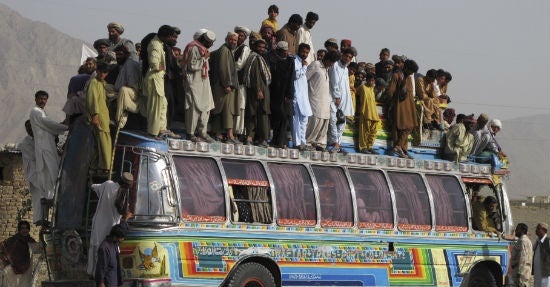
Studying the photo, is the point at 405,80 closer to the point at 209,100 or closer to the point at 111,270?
the point at 209,100

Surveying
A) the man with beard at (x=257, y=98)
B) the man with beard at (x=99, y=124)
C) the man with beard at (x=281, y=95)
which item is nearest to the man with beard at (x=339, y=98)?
the man with beard at (x=281, y=95)

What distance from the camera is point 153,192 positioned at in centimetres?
1369

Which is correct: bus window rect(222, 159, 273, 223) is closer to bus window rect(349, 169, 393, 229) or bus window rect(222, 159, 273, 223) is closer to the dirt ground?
bus window rect(349, 169, 393, 229)

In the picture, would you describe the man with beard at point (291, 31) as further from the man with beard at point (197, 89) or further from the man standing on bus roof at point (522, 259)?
the man standing on bus roof at point (522, 259)

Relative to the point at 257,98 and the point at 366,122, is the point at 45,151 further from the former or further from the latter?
the point at 366,122

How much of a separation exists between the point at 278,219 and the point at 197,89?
195 centimetres

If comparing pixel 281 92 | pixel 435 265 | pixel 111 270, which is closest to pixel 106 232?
pixel 111 270

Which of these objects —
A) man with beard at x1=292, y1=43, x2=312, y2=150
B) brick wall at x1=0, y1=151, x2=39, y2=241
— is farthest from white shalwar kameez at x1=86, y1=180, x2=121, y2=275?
brick wall at x1=0, y1=151, x2=39, y2=241

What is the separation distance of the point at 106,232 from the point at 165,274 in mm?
815

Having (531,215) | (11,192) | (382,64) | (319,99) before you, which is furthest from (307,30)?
(531,215)

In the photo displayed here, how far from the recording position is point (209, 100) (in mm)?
14844

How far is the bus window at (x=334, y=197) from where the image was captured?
15.9 meters

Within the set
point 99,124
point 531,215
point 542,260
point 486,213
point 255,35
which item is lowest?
point 542,260

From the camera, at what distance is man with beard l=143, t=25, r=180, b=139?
14.1 m
